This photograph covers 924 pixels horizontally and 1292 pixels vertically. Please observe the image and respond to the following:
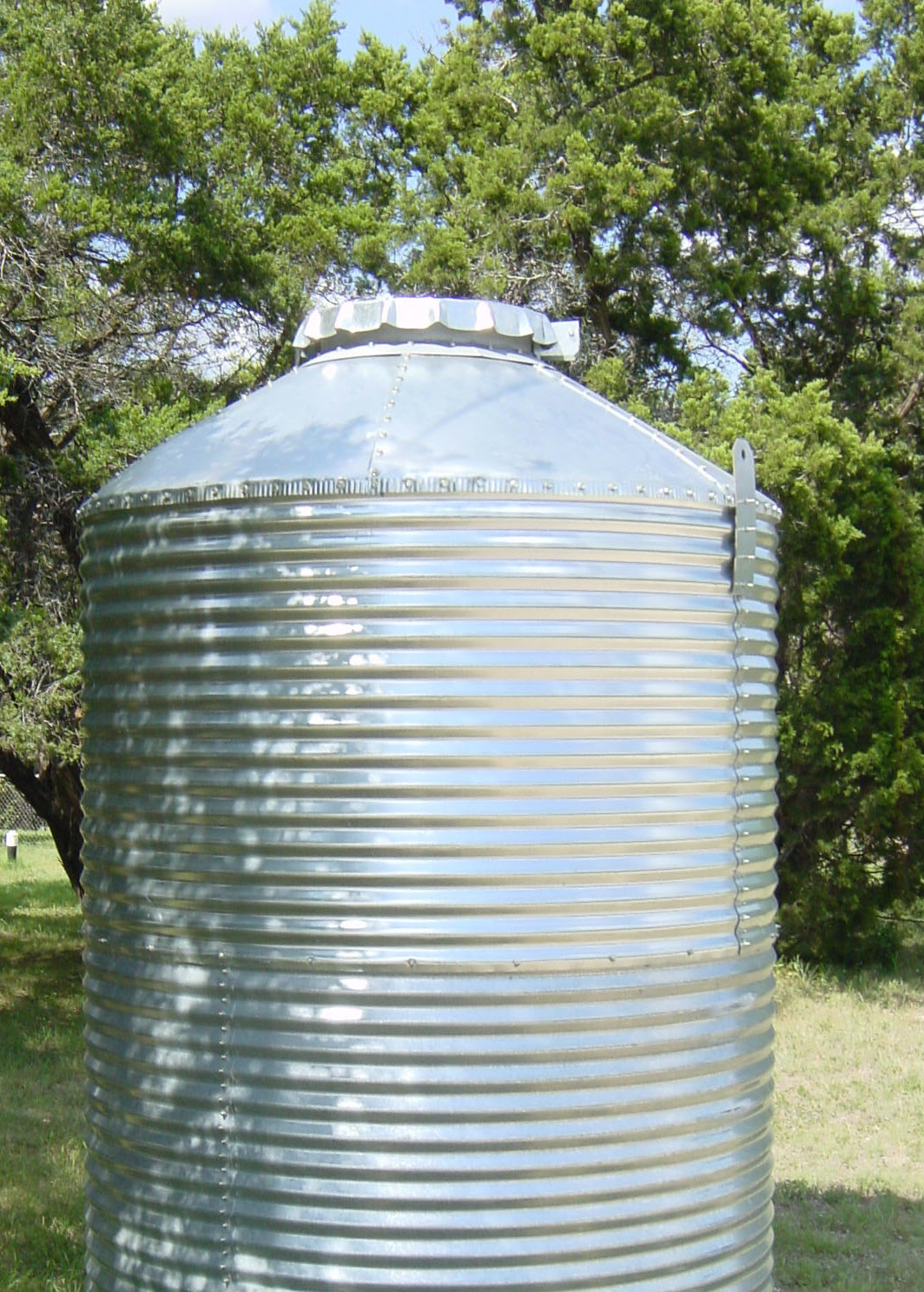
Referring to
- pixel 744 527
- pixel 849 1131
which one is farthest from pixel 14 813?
pixel 744 527

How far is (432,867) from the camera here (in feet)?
11.5

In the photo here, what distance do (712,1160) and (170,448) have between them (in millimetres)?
2514

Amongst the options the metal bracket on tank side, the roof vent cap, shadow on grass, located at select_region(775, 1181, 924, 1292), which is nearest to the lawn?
shadow on grass, located at select_region(775, 1181, 924, 1292)

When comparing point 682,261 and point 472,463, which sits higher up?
point 682,261

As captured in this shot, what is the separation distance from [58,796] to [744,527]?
848 centimetres

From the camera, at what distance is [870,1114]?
881cm

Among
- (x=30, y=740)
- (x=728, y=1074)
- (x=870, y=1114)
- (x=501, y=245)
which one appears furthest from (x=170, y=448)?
(x=501, y=245)

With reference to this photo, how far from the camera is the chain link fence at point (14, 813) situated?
25250 mm

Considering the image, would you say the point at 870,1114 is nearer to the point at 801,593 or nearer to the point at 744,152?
the point at 801,593

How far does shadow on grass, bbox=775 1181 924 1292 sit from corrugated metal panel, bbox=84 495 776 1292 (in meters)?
2.67

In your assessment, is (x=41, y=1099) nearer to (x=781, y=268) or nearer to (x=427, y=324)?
(x=427, y=324)

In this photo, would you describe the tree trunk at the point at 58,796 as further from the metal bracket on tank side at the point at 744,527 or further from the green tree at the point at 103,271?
the metal bracket on tank side at the point at 744,527

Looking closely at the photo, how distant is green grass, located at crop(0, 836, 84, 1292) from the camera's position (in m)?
6.34

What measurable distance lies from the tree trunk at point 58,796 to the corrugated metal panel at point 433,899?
7447mm
